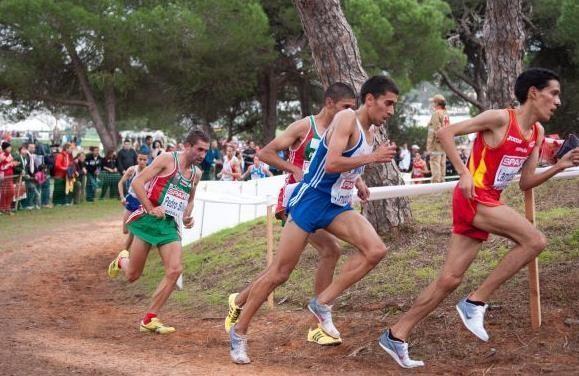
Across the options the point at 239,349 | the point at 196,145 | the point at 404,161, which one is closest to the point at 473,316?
the point at 239,349

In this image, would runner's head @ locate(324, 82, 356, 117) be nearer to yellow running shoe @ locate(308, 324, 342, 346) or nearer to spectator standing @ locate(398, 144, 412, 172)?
yellow running shoe @ locate(308, 324, 342, 346)

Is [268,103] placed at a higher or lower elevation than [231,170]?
higher

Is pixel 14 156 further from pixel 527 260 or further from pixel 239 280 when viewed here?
pixel 527 260

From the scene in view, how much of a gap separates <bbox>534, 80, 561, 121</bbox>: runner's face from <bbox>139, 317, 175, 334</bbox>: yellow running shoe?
4385 millimetres

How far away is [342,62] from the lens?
10.3 m

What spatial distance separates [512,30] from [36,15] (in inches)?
802

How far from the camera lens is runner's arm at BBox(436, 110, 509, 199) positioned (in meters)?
6.28

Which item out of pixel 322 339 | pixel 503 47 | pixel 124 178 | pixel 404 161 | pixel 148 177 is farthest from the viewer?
pixel 404 161

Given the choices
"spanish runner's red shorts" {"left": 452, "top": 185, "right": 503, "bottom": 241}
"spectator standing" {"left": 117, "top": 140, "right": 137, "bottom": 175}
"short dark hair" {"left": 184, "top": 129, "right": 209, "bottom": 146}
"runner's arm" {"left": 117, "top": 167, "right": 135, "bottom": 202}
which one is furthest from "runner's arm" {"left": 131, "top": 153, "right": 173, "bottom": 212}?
"spectator standing" {"left": 117, "top": 140, "right": 137, "bottom": 175}

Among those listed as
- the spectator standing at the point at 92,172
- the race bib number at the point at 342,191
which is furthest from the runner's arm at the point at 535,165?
the spectator standing at the point at 92,172

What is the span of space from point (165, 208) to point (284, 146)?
6.52ft

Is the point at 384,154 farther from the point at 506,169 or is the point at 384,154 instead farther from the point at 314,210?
the point at 506,169

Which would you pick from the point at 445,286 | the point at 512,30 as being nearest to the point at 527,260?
the point at 445,286

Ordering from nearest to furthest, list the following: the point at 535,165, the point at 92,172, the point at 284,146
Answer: the point at 535,165 → the point at 284,146 → the point at 92,172
